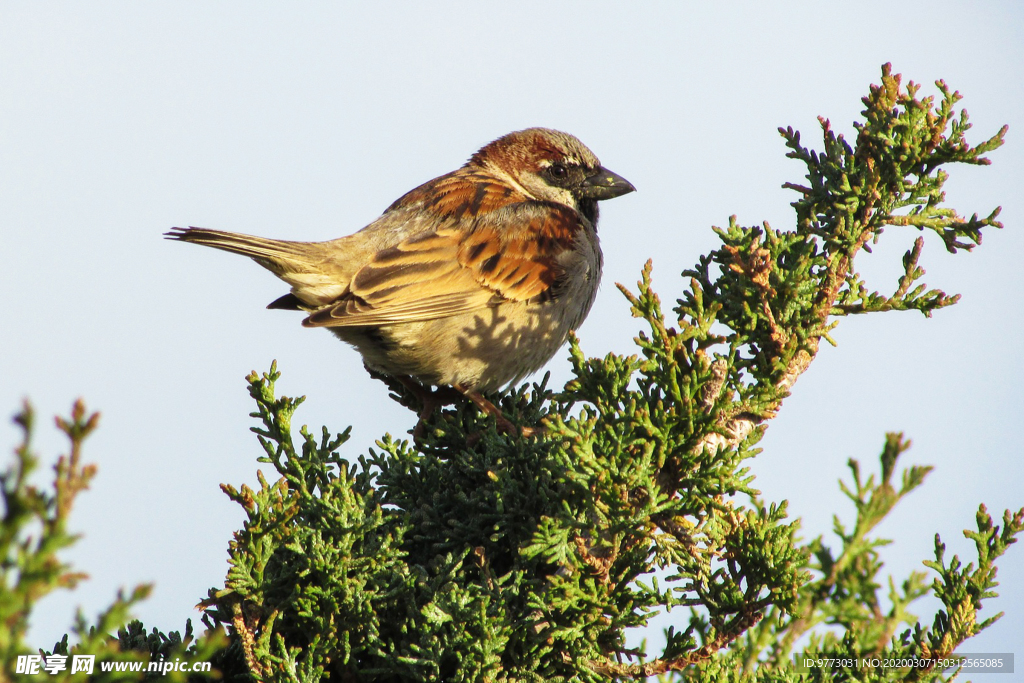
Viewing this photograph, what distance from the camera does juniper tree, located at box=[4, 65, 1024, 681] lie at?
271 centimetres

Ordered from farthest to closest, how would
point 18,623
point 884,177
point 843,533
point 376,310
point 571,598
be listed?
1. point 376,310
2. point 884,177
3. point 571,598
4. point 843,533
5. point 18,623

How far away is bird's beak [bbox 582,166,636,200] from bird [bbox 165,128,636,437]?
1.00 feet

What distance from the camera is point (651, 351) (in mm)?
2965

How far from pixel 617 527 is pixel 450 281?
258 centimetres

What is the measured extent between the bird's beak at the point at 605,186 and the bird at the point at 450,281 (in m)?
0.30

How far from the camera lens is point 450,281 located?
498cm

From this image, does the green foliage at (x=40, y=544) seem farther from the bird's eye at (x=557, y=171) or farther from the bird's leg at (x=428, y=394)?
the bird's eye at (x=557, y=171)

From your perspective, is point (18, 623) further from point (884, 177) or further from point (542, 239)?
point (542, 239)

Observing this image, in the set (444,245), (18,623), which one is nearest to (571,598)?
(18,623)

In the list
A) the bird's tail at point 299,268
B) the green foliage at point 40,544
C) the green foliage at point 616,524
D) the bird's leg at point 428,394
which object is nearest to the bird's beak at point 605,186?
the bird's leg at point 428,394

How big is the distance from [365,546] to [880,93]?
2.61 metres

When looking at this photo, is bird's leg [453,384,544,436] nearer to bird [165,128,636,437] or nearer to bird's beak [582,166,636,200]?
bird [165,128,636,437]

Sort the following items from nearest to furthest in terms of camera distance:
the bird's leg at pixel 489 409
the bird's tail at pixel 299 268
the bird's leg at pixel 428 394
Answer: the bird's leg at pixel 489 409 < the bird's tail at pixel 299 268 < the bird's leg at pixel 428 394

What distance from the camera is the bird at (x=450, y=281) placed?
464cm
